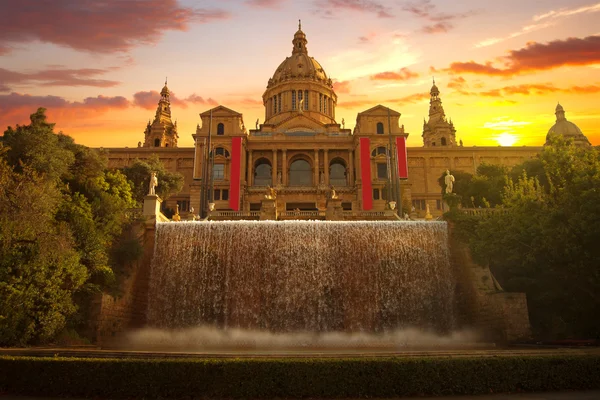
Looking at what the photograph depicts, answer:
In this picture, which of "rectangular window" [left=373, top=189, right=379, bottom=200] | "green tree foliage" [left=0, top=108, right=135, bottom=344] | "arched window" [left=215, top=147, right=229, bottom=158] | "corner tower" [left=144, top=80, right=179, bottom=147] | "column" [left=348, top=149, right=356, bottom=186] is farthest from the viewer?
"corner tower" [left=144, top=80, right=179, bottom=147]

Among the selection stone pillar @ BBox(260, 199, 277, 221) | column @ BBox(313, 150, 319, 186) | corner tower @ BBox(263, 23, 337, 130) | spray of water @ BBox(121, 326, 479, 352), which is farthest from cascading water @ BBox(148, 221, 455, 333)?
corner tower @ BBox(263, 23, 337, 130)

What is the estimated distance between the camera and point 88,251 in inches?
906

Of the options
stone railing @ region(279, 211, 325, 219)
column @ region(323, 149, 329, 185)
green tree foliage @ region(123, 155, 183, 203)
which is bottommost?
stone railing @ region(279, 211, 325, 219)

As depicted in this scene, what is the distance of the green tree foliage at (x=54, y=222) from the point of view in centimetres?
1956

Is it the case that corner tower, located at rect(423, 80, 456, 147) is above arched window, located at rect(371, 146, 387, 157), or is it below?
above

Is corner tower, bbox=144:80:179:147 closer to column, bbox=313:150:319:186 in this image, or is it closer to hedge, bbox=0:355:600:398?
column, bbox=313:150:319:186

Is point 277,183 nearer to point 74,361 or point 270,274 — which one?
point 270,274

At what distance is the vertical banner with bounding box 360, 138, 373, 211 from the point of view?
5173 centimetres

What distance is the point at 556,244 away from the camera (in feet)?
67.3

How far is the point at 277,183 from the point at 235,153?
6261mm

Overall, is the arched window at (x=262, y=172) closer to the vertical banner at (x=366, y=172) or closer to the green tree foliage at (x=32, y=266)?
the vertical banner at (x=366, y=172)

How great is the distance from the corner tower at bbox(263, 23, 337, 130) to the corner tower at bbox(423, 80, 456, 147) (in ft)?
51.4

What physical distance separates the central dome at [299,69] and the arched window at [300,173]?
1989 centimetres

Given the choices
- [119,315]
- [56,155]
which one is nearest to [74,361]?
[119,315]
